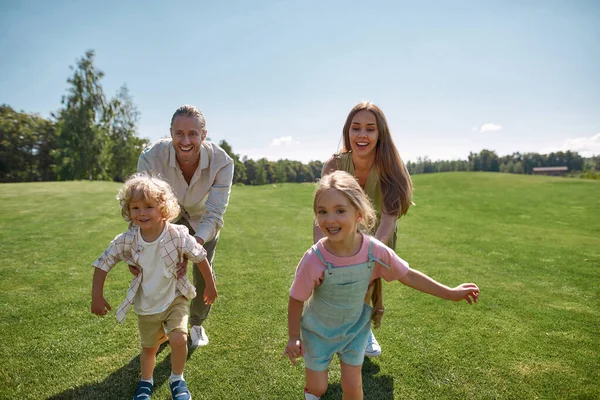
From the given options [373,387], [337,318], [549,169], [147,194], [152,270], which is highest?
[549,169]

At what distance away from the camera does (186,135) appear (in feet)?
11.6

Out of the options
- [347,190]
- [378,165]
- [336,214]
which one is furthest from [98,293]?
[378,165]

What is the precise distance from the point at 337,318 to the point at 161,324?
1.54 metres

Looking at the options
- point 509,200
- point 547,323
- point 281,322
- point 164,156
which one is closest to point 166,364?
point 281,322

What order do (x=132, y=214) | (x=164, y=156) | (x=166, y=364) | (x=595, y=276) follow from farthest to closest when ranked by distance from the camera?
(x=595, y=276) < (x=164, y=156) < (x=166, y=364) < (x=132, y=214)

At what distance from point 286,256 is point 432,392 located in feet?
17.4

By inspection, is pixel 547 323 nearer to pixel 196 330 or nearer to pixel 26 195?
pixel 196 330

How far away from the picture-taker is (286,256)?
8172 millimetres

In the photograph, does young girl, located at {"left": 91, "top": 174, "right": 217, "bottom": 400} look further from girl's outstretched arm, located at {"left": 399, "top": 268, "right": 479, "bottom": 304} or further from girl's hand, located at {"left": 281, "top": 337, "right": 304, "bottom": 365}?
girl's outstretched arm, located at {"left": 399, "top": 268, "right": 479, "bottom": 304}

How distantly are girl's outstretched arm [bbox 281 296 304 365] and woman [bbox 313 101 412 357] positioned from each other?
845mm

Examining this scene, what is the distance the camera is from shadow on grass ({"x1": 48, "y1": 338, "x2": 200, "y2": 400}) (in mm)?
2959

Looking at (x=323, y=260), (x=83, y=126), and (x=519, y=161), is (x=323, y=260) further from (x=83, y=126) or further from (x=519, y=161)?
(x=519, y=161)

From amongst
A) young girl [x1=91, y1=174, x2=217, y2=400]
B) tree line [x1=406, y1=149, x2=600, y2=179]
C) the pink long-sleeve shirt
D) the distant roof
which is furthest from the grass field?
the distant roof

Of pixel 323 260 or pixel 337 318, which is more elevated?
pixel 323 260
